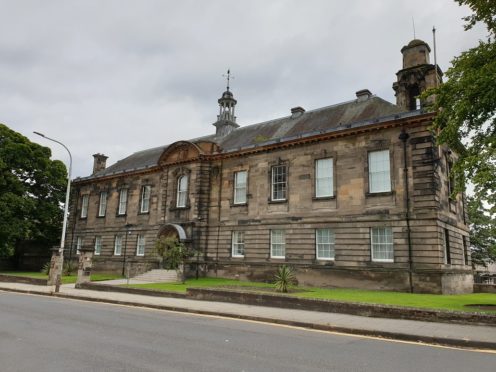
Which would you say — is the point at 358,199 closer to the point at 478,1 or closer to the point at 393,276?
the point at 393,276

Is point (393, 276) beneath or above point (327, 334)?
above

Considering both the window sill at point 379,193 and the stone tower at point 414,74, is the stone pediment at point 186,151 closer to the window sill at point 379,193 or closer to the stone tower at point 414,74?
the window sill at point 379,193

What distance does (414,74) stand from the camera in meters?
23.6

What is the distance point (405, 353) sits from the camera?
8.00 meters

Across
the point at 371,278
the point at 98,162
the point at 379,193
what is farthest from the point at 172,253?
the point at 98,162

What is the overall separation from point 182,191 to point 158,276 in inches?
277

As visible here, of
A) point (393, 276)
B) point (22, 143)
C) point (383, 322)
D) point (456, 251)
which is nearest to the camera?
point (383, 322)

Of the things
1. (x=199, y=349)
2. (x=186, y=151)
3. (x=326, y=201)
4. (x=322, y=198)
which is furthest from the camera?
(x=186, y=151)

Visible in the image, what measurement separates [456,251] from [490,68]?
1289 cm

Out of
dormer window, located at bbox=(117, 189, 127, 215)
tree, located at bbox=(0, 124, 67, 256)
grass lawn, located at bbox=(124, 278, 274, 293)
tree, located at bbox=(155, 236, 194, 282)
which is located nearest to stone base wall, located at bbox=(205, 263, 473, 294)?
grass lawn, located at bbox=(124, 278, 274, 293)

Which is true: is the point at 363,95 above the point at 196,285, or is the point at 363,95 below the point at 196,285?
above

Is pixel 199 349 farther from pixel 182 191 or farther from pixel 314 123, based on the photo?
pixel 182 191

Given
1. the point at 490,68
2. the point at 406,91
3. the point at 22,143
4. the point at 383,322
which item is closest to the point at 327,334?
the point at 383,322

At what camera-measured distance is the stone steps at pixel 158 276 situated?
27.9 meters
